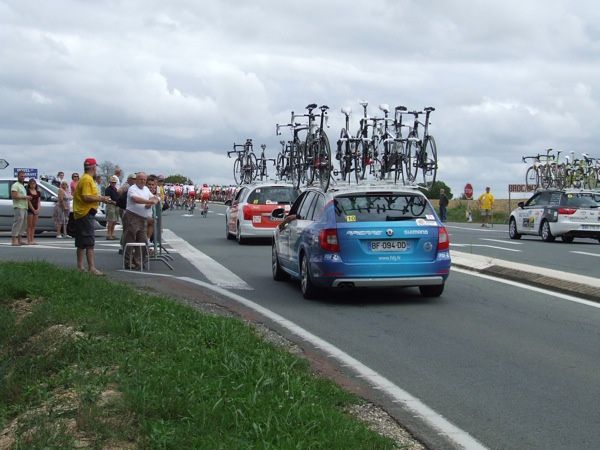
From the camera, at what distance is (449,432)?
20.6 ft

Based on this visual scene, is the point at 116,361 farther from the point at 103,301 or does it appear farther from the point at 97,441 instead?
the point at 103,301

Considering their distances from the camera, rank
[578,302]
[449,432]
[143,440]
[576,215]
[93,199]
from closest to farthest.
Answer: [143,440], [449,432], [578,302], [93,199], [576,215]

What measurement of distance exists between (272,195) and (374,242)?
42.9ft

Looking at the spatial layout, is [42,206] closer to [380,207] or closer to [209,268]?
[209,268]

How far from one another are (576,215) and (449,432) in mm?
23620

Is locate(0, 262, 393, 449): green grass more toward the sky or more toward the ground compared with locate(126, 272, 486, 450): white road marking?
more toward the sky

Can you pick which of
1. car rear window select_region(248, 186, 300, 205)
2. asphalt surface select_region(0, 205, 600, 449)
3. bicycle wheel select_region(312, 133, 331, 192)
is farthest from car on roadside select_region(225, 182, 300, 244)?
asphalt surface select_region(0, 205, 600, 449)

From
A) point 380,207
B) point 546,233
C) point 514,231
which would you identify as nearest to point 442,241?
point 380,207

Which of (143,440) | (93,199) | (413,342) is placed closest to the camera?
(143,440)

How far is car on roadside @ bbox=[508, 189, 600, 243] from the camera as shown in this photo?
28672mm

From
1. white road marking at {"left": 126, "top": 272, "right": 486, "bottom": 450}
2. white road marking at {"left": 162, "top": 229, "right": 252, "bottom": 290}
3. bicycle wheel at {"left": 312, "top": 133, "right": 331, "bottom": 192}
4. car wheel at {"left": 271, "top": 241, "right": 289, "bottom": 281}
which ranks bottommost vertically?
white road marking at {"left": 126, "top": 272, "right": 486, "bottom": 450}

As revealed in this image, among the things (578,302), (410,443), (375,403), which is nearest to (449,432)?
(410,443)

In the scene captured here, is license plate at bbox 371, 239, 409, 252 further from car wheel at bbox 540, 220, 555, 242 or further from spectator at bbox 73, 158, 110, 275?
car wheel at bbox 540, 220, 555, 242

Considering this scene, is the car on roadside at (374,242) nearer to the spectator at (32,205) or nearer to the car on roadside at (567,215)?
the spectator at (32,205)
